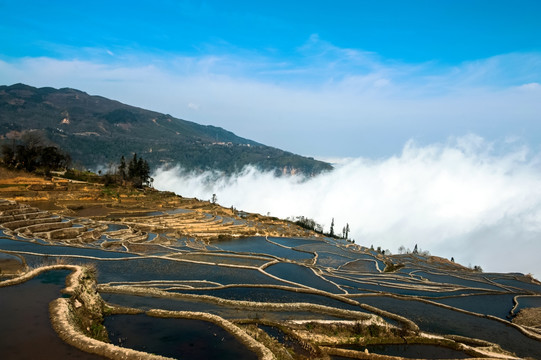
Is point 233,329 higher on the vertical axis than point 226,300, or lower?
higher

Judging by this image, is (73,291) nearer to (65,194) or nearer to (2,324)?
(2,324)

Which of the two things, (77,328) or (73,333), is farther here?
(77,328)

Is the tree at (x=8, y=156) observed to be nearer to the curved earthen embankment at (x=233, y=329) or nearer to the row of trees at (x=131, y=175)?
the row of trees at (x=131, y=175)

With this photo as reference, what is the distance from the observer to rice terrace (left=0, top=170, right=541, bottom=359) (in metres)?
15.7

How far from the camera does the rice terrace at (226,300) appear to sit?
15680mm

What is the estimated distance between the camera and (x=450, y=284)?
1682 inches

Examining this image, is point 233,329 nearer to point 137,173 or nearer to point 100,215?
point 100,215

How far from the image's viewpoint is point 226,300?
25.1 metres

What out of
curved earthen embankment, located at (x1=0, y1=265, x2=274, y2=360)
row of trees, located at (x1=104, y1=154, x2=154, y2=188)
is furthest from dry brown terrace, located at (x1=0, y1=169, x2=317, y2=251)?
curved earthen embankment, located at (x1=0, y1=265, x2=274, y2=360)

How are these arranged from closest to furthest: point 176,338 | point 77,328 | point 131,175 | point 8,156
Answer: point 77,328 < point 176,338 < point 8,156 < point 131,175

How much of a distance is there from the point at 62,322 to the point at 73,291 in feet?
12.3

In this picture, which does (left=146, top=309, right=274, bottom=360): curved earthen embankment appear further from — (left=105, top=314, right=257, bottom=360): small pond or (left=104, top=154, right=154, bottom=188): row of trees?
(left=104, top=154, right=154, bottom=188): row of trees

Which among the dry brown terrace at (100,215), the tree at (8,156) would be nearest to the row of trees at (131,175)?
the dry brown terrace at (100,215)

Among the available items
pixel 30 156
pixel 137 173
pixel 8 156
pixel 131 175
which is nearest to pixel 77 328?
pixel 8 156
